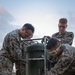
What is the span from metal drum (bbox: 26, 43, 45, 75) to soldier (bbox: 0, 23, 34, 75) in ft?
0.85

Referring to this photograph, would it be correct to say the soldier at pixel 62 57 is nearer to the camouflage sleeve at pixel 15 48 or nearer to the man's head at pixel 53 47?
the man's head at pixel 53 47

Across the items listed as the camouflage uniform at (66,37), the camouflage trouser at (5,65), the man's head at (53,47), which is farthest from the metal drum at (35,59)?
the camouflage uniform at (66,37)

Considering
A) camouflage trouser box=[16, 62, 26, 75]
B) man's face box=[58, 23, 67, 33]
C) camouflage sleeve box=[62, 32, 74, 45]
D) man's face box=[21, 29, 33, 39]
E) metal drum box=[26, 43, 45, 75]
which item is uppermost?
man's face box=[58, 23, 67, 33]

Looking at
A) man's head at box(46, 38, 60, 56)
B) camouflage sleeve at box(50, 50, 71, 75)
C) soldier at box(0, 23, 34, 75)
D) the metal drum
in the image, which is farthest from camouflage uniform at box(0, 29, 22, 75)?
camouflage sleeve at box(50, 50, 71, 75)

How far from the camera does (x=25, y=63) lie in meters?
8.06

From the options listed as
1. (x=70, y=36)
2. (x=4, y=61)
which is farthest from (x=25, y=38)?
(x=70, y=36)

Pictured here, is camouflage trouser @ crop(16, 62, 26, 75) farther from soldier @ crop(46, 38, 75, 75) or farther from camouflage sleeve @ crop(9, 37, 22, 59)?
soldier @ crop(46, 38, 75, 75)

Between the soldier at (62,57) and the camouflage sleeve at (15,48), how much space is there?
3.34 feet

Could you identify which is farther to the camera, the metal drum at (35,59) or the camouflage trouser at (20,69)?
the camouflage trouser at (20,69)

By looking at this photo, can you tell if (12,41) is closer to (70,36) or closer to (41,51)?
(41,51)

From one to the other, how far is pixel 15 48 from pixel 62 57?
1.43 metres

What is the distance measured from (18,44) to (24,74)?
928 mm

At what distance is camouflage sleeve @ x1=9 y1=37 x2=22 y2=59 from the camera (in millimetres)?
7814

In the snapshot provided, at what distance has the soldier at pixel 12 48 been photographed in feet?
25.7
